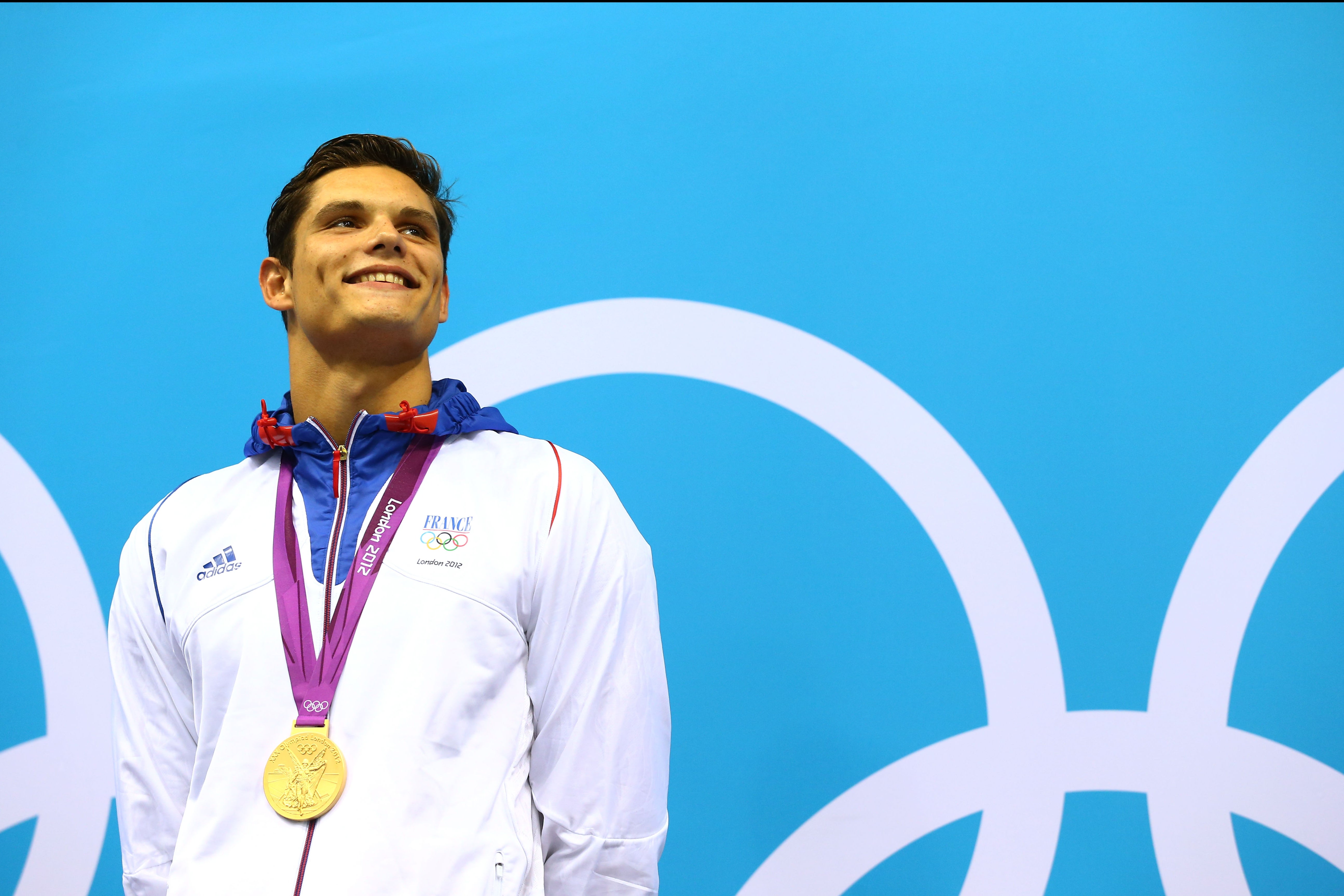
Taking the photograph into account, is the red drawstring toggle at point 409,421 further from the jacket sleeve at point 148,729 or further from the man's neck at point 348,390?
the jacket sleeve at point 148,729

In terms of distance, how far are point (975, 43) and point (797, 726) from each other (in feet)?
4.52

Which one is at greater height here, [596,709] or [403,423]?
[403,423]

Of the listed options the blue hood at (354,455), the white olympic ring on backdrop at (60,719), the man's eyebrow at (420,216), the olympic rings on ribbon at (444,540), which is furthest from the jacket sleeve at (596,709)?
the white olympic ring on backdrop at (60,719)

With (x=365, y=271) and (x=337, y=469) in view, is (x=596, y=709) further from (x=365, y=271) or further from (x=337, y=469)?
(x=365, y=271)

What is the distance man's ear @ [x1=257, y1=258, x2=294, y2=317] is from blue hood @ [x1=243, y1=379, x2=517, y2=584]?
175 mm

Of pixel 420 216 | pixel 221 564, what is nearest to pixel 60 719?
pixel 221 564

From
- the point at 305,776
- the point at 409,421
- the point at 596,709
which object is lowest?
the point at 305,776

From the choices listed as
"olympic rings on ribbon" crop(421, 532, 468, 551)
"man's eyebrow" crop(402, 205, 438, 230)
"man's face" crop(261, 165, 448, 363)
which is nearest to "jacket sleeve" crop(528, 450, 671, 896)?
"olympic rings on ribbon" crop(421, 532, 468, 551)

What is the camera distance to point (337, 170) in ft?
5.16

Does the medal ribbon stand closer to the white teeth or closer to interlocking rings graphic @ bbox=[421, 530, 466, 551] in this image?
interlocking rings graphic @ bbox=[421, 530, 466, 551]

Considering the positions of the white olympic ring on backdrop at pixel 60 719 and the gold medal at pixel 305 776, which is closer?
the gold medal at pixel 305 776

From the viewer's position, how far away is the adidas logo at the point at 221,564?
137cm

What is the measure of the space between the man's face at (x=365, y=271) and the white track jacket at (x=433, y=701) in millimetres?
195

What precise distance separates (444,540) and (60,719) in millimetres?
1156
